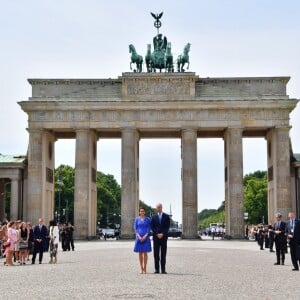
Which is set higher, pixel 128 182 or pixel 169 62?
pixel 169 62

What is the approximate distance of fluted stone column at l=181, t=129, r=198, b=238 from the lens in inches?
3246

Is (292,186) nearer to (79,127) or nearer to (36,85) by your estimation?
(79,127)

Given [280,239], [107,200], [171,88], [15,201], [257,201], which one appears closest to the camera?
[280,239]

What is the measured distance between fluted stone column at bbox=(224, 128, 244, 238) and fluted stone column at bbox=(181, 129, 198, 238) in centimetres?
390

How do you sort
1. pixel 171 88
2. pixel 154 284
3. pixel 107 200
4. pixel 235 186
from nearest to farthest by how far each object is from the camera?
pixel 154 284 → pixel 235 186 → pixel 171 88 → pixel 107 200

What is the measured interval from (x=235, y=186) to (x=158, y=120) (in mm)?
11614

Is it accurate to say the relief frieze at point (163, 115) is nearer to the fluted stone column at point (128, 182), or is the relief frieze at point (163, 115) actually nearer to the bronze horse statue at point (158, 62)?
the fluted stone column at point (128, 182)

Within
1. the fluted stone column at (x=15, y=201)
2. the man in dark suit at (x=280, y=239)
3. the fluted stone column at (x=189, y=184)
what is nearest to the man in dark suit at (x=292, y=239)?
the man in dark suit at (x=280, y=239)

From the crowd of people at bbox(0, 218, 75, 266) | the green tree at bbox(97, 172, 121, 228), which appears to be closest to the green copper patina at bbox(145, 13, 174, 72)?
the crowd of people at bbox(0, 218, 75, 266)

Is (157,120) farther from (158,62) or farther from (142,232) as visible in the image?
(142,232)

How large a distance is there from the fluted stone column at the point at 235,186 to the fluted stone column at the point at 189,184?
154 inches

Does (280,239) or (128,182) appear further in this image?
(128,182)

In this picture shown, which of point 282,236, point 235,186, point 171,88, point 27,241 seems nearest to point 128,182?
point 171,88

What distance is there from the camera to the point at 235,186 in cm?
8206
